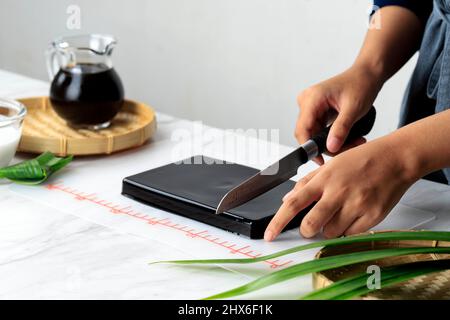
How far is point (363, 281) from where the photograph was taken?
2.91ft

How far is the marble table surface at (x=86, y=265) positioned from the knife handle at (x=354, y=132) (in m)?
0.20

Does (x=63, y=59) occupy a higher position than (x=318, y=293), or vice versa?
(x=63, y=59)

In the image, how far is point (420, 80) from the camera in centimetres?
166

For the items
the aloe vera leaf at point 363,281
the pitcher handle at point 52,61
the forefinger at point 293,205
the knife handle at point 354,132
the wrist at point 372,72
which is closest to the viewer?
the aloe vera leaf at point 363,281

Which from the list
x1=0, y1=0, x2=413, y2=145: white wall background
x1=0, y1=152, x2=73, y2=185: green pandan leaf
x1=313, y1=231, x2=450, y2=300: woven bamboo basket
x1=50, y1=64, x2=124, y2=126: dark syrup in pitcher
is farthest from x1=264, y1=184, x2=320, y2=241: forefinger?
x1=0, y1=0, x2=413, y2=145: white wall background

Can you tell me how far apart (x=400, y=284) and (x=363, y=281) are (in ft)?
0.41

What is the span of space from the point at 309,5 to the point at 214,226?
1.92 meters

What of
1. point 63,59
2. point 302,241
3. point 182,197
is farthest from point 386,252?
point 63,59

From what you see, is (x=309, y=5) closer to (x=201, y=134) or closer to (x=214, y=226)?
(x=201, y=134)

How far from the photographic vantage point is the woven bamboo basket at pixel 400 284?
954mm

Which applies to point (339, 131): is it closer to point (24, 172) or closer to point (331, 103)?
point (331, 103)

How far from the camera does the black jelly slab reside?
1176 millimetres

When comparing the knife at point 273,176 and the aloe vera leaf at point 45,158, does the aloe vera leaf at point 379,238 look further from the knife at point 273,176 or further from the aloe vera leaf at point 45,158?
the aloe vera leaf at point 45,158

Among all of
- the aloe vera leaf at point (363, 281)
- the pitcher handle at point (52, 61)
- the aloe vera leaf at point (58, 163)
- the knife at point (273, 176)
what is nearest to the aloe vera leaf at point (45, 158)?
the aloe vera leaf at point (58, 163)
